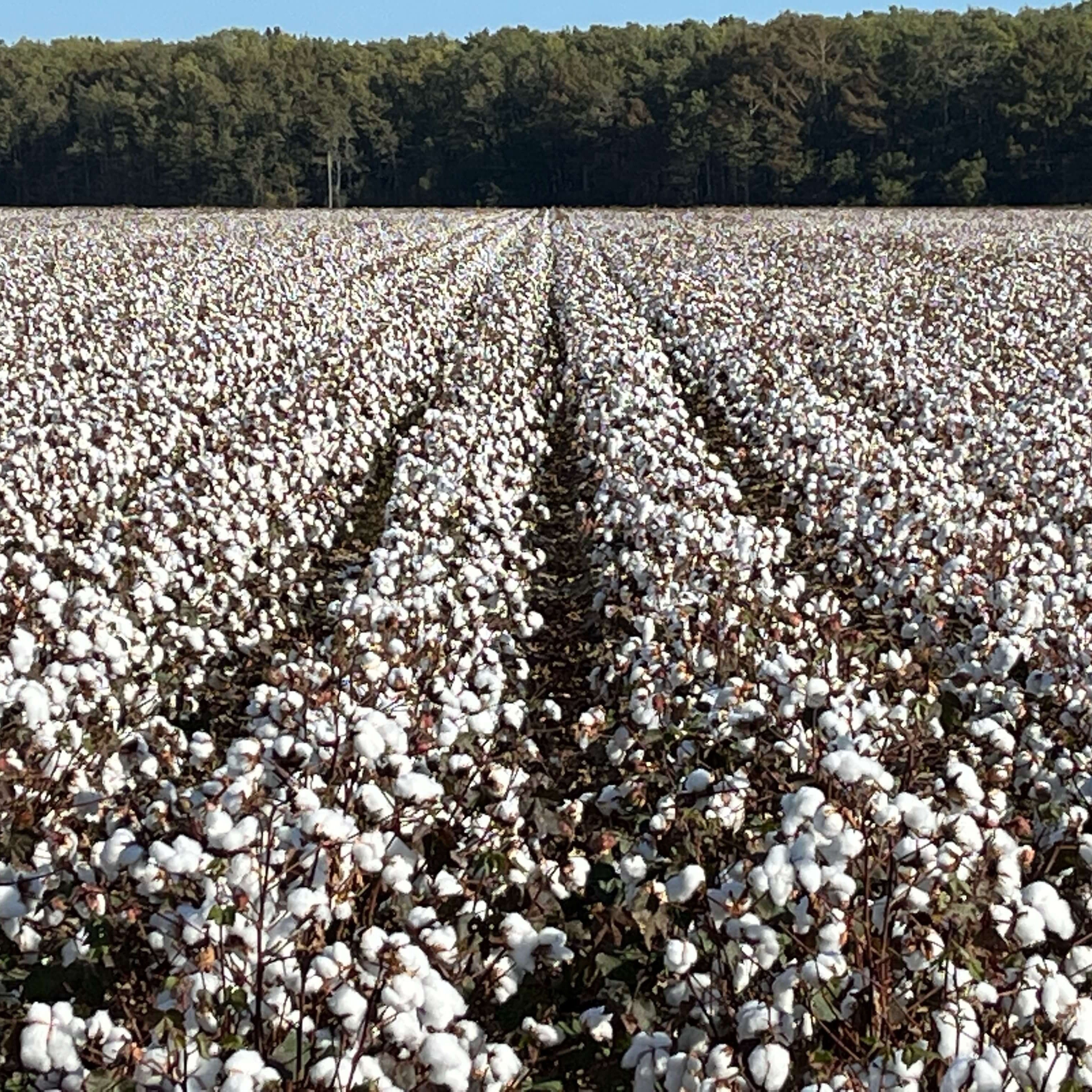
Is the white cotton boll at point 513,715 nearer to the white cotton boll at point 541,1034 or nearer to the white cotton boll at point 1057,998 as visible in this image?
the white cotton boll at point 541,1034

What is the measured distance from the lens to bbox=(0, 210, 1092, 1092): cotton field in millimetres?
3143

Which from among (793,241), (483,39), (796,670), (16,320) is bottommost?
(796,670)

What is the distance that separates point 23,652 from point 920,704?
3423 millimetres

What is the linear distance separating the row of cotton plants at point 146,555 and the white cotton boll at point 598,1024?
0.95 m

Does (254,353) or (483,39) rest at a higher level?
(483,39)

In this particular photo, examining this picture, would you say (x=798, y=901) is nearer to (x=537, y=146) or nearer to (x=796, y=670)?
(x=796, y=670)

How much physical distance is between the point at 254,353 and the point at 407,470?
19.7ft

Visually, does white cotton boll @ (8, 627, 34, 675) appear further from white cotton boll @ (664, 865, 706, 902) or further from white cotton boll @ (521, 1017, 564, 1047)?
white cotton boll @ (664, 865, 706, 902)

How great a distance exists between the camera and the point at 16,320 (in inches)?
664

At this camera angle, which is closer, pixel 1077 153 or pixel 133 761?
pixel 133 761

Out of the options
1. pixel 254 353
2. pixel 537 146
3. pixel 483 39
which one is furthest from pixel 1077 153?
pixel 254 353

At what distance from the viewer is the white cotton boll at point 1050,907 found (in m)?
3.32

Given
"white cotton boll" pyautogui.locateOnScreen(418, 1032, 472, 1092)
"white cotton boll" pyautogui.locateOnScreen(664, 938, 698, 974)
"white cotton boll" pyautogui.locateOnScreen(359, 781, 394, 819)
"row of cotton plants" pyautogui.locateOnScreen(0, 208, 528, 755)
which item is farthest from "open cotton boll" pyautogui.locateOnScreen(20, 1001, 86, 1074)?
"row of cotton plants" pyautogui.locateOnScreen(0, 208, 528, 755)

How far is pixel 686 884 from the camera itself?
3.48m
